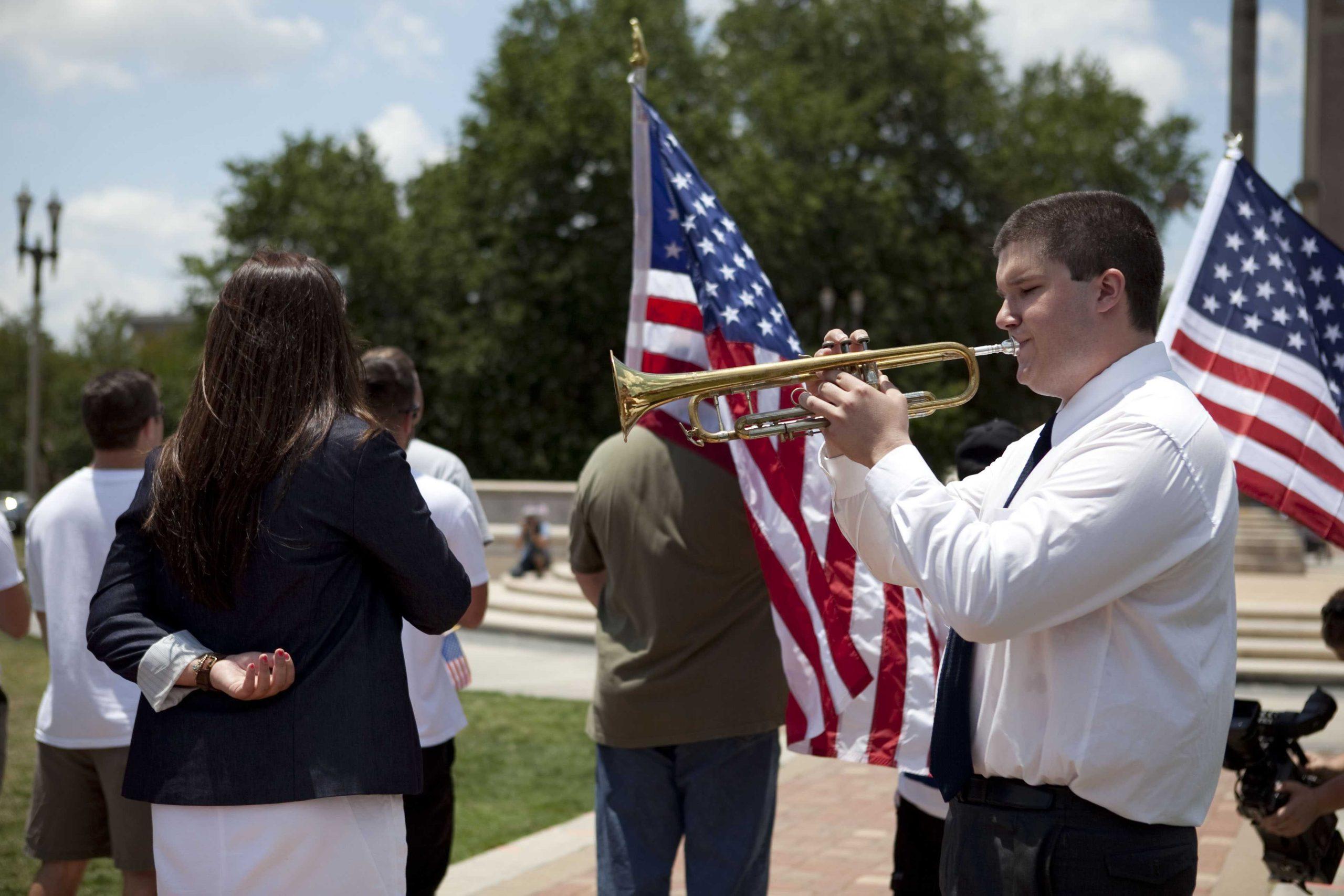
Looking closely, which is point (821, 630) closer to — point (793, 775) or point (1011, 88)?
point (793, 775)

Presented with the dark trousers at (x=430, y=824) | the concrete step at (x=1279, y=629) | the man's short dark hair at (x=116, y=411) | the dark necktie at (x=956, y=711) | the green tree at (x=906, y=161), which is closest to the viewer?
the dark necktie at (x=956, y=711)

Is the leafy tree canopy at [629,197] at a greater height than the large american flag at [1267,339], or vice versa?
the leafy tree canopy at [629,197]

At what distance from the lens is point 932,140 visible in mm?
38875

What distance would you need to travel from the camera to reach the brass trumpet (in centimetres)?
288

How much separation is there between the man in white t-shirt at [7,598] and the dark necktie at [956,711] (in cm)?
337

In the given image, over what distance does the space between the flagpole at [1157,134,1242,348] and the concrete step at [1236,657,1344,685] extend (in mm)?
8153

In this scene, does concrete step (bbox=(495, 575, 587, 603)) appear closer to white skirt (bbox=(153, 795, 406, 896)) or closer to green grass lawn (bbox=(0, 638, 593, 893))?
green grass lawn (bbox=(0, 638, 593, 893))

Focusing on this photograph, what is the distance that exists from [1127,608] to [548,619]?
13.8 meters

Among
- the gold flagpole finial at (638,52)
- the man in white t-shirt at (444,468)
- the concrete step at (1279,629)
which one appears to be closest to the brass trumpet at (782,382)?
the man in white t-shirt at (444,468)

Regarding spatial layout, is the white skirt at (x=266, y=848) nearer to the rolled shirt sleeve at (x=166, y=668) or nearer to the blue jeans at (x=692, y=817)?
the rolled shirt sleeve at (x=166, y=668)

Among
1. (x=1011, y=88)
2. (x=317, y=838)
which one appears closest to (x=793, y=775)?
(x=317, y=838)

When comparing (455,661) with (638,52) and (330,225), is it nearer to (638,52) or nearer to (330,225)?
(638,52)

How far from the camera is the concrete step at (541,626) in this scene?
49.0ft

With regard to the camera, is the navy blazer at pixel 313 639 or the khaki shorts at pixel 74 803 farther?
the khaki shorts at pixel 74 803
